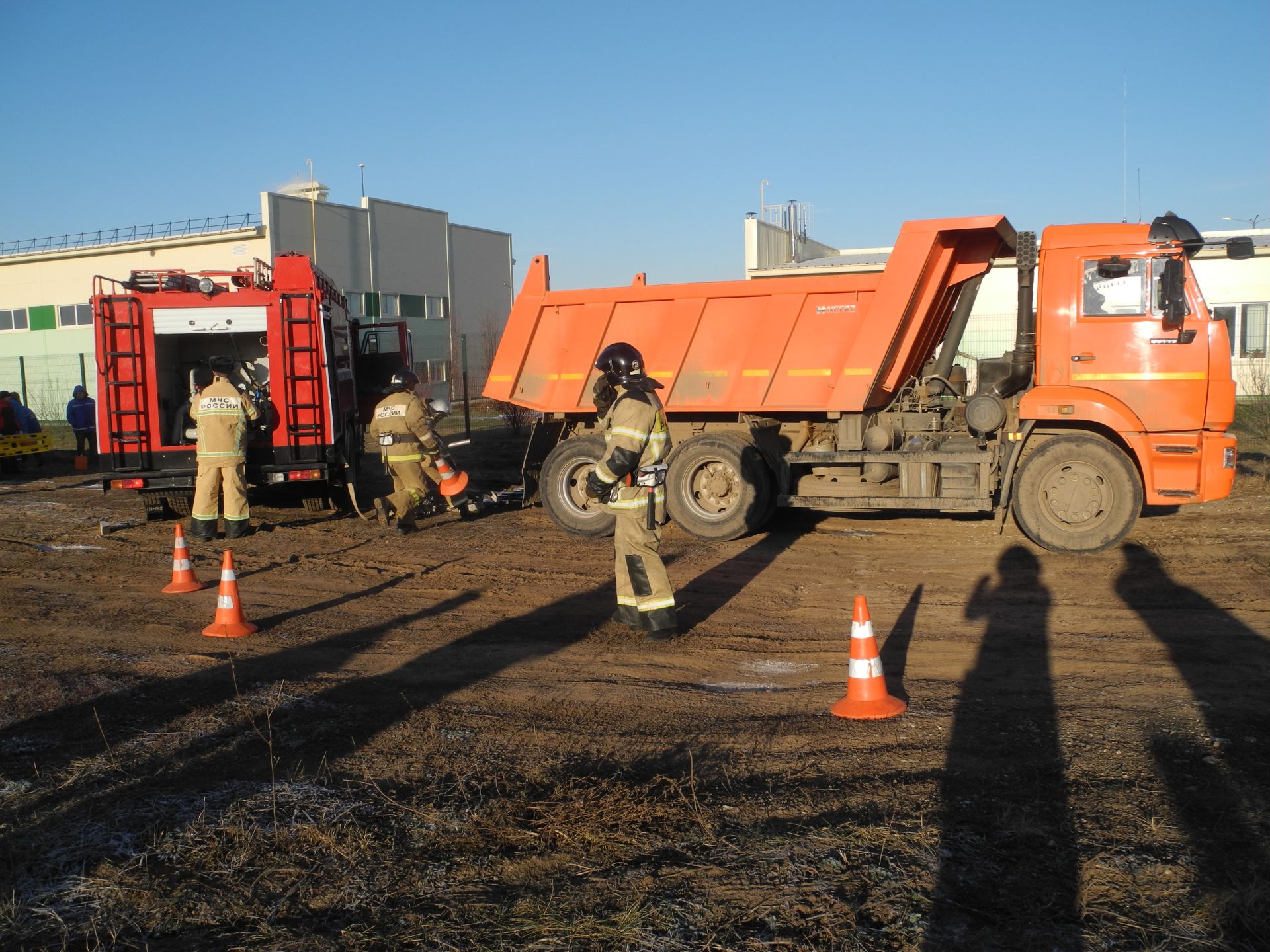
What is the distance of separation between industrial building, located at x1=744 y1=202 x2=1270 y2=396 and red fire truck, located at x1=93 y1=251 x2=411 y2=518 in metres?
9.29

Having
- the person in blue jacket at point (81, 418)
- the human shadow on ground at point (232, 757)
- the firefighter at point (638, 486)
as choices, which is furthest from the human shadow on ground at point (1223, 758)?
the person in blue jacket at point (81, 418)

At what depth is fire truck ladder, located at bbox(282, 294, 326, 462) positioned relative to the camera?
38.4ft

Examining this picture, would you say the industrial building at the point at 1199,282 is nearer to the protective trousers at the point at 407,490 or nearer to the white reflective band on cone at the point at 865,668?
the protective trousers at the point at 407,490

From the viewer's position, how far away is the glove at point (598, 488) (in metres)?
6.70

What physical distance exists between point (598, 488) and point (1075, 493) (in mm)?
4874

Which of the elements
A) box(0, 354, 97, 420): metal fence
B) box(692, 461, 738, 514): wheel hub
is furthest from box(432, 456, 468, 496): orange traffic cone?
box(0, 354, 97, 420): metal fence

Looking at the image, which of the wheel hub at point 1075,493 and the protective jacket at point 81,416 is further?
the protective jacket at point 81,416

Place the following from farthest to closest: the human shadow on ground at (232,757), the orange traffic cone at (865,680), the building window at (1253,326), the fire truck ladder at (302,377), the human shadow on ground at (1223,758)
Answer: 1. the building window at (1253,326)
2. the fire truck ladder at (302,377)
3. the orange traffic cone at (865,680)
4. the human shadow on ground at (232,757)
5. the human shadow on ground at (1223,758)

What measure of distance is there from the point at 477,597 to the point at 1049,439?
523cm

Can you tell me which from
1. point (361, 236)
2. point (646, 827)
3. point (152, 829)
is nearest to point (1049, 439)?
point (646, 827)

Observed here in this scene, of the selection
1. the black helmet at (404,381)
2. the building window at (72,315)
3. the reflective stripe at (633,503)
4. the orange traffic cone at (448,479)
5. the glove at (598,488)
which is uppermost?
the building window at (72,315)

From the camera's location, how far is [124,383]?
11.3 m

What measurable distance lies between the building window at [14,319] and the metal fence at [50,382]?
284 inches

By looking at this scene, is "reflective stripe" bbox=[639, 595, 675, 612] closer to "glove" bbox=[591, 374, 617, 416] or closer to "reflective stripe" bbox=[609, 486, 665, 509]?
"reflective stripe" bbox=[609, 486, 665, 509]
